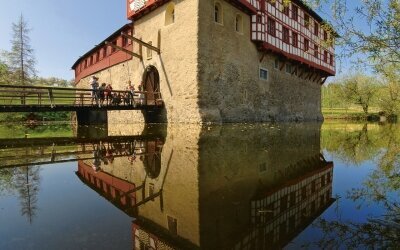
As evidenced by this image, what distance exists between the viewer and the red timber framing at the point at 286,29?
76.4ft

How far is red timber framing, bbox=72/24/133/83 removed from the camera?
2619cm

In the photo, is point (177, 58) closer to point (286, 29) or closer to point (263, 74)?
point (263, 74)

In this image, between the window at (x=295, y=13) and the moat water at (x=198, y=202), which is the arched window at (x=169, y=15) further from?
the moat water at (x=198, y=202)

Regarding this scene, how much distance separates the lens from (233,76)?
A: 69.5 ft

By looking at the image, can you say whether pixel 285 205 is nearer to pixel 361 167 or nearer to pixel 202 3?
pixel 361 167

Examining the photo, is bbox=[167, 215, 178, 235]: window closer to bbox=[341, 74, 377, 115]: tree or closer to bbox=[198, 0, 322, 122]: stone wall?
bbox=[198, 0, 322, 122]: stone wall

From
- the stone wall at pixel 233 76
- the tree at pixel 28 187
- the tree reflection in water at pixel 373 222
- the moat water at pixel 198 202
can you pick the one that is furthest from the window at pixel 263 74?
the tree at pixel 28 187

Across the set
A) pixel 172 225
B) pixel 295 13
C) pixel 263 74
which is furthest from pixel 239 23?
pixel 172 225

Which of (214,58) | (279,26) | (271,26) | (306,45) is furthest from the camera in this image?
(306,45)

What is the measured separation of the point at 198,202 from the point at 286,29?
84.7 feet

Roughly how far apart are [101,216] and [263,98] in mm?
21958

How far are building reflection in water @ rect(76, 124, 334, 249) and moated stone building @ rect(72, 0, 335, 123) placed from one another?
378 inches

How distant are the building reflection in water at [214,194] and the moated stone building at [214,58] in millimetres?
9605

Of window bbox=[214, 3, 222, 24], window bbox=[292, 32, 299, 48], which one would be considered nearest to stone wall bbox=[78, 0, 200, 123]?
window bbox=[214, 3, 222, 24]
